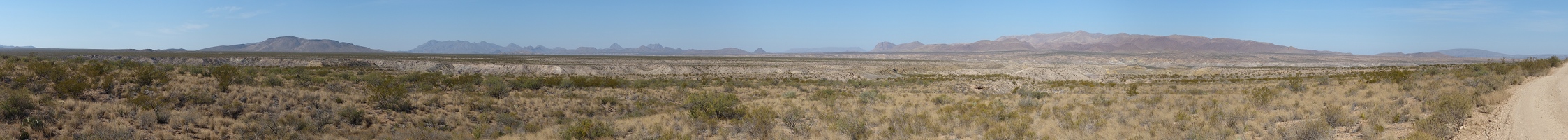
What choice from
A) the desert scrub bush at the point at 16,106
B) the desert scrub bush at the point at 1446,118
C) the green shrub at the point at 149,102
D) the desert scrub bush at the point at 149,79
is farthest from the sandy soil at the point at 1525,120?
the desert scrub bush at the point at 149,79

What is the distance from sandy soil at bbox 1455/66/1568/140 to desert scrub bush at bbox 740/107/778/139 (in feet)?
29.6

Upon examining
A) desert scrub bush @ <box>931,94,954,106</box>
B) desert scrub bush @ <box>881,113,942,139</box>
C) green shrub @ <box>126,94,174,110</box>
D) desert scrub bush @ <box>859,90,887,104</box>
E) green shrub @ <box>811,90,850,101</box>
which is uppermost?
green shrub @ <box>126,94,174,110</box>

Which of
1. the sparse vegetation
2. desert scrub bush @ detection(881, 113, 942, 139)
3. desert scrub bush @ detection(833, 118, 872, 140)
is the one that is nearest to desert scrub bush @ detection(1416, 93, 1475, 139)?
the sparse vegetation

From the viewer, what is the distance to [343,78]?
82.7ft

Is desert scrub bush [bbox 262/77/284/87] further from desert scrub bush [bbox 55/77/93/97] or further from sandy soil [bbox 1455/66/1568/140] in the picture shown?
sandy soil [bbox 1455/66/1568/140]

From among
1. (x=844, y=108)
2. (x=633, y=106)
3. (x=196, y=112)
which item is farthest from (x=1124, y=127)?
(x=196, y=112)

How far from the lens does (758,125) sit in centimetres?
1182

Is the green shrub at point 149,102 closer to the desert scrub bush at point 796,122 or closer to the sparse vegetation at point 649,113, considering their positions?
the sparse vegetation at point 649,113

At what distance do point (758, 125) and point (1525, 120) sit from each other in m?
10.5

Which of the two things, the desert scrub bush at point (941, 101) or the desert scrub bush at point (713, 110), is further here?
the desert scrub bush at point (941, 101)

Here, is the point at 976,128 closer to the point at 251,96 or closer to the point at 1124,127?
the point at 1124,127

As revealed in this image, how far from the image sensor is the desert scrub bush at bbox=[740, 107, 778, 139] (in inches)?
438

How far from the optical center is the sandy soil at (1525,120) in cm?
728

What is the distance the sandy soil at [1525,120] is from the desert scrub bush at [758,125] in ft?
29.6
